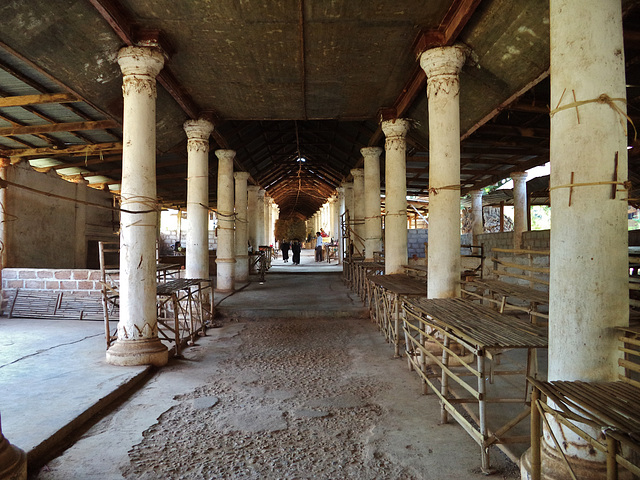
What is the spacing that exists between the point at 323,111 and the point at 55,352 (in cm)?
600

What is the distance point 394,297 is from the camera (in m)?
→ 6.20

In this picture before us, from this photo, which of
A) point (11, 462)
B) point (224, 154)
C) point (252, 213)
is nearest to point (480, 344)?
point (11, 462)

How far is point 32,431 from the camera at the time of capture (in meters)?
3.02

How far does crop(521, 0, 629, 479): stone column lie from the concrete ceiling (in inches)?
79.6

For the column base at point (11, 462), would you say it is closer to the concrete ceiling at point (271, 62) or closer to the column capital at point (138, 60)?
the concrete ceiling at point (271, 62)

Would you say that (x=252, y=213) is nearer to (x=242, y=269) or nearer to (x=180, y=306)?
(x=242, y=269)

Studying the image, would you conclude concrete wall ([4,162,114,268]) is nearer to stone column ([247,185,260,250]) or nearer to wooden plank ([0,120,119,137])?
wooden plank ([0,120,119,137])

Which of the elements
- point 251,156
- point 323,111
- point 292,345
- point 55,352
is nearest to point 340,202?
point 251,156

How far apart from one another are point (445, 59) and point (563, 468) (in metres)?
4.59

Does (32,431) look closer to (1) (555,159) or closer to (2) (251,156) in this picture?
(1) (555,159)

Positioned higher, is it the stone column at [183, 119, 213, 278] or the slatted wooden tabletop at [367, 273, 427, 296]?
the stone column at [183, 119, 213, 278]

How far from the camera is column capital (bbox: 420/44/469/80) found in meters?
5.12

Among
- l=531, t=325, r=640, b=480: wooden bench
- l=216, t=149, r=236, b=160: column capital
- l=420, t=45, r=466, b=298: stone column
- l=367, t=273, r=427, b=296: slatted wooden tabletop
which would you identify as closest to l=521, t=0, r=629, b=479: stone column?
l=531, t=325, r=640, b=480: wooden bench

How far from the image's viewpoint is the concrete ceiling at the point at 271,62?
4578mm
